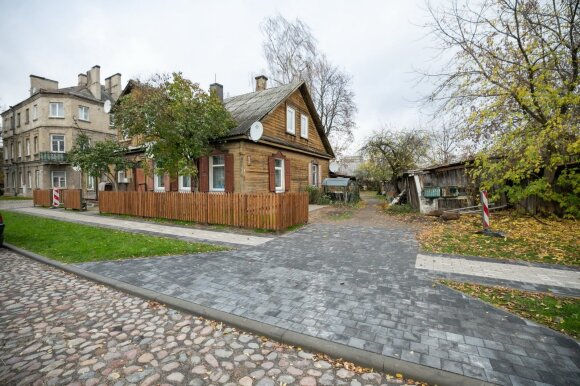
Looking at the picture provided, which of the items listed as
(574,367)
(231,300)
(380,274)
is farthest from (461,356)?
(231,300)

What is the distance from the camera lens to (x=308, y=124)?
18.9 m

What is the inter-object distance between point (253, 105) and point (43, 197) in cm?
1587

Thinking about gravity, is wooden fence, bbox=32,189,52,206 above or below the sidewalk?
above

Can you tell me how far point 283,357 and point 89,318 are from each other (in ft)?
8.77

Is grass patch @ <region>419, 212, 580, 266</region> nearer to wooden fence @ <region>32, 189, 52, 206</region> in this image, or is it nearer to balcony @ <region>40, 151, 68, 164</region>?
wooden fence @ <region>32, 189, 52, 206</region>

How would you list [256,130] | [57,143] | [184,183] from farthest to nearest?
[57,143] → [184,183] → [256,130]

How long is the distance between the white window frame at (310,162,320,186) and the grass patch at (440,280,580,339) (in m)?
15.0

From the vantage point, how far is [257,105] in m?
15.0

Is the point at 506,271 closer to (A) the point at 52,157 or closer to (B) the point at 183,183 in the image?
(B) the point at 183,183

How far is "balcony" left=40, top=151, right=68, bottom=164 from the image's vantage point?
27303mm

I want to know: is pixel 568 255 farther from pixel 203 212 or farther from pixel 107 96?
pixel 107 96

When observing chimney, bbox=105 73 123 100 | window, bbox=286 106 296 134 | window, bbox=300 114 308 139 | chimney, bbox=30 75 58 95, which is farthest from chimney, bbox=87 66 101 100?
window, bbox=286 106 296 134

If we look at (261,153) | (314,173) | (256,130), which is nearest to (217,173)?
(261,153)

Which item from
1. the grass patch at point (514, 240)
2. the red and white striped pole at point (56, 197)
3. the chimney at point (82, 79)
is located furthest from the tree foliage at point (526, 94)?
the chimney at point (82, 79)
